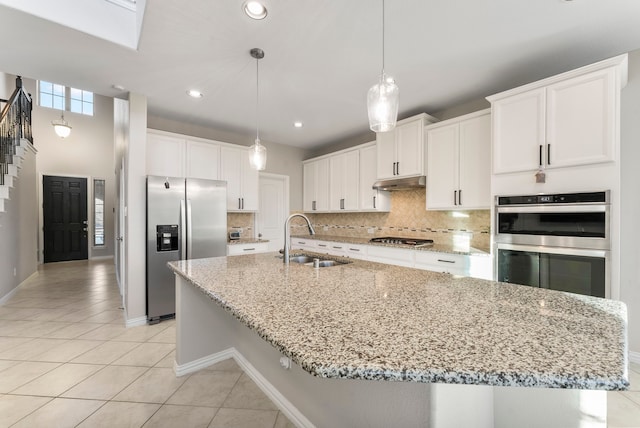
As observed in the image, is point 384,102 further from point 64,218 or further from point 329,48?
point 64,218

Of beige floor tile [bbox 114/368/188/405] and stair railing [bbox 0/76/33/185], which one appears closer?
beige floor tile [bbox 114/368/188/405]

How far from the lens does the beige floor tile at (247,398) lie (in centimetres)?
182

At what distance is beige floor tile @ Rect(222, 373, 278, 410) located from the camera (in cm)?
182

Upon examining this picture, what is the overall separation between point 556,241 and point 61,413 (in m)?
3.67

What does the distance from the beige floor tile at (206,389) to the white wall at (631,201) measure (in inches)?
127

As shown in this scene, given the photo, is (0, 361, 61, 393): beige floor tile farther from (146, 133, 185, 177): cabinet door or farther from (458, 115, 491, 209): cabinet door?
(458, 115, 491, 209): cabinet door

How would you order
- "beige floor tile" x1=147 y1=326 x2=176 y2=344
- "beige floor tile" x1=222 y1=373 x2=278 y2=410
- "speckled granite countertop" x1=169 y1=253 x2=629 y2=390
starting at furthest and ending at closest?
1. "beige floor tile" x1=147 y1=326 x2=176 y2=344
2. "beige floor tile" x1=222 y1=373 x2=278 y2=410
3. "speckled granite countertop" x1=169 y1=253 x2=629 y2=390

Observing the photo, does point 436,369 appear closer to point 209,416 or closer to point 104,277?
point 209,416

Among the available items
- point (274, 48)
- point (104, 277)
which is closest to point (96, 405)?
point (274, 48)

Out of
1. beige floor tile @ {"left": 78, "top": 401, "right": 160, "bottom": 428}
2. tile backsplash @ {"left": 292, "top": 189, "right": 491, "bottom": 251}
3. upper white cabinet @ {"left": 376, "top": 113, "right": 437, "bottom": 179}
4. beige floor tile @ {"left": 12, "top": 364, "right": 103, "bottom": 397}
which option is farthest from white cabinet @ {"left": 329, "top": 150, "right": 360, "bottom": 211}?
beige floor tile @ {"left": 12, "top": 364, "right": 103, "bottom": 397}

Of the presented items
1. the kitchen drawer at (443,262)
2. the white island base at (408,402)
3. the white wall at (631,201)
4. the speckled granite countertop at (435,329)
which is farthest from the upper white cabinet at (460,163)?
the white island base at (408,402)

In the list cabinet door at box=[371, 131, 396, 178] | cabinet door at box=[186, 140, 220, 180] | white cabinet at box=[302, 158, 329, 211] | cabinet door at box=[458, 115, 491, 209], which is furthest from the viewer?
white cabinet at box=[302, 158, 329, 211]

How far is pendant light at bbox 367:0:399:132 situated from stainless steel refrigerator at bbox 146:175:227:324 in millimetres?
2611

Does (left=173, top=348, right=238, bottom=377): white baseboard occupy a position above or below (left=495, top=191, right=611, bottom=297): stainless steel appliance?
below
